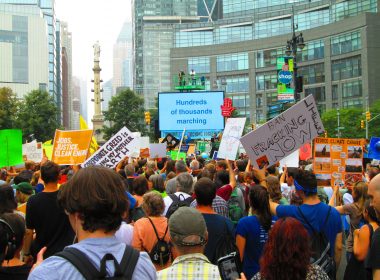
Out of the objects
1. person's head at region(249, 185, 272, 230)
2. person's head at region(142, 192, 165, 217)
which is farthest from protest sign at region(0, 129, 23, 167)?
person's head at region(249, 185, 272, 230)

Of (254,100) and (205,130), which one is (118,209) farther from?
(254,100)

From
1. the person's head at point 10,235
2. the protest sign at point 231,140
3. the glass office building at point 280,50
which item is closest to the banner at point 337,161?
the protest sign at point 231,140

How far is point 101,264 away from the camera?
2.39m

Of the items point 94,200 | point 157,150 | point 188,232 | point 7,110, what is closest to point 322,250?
point 188,232

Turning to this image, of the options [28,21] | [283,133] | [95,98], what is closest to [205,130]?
[283,133]

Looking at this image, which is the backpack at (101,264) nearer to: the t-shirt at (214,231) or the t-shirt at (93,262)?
the t-shirt at (93,262)

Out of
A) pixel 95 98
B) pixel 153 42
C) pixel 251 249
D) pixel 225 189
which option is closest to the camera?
pixel 251 249

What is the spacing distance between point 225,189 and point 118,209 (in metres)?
4.90

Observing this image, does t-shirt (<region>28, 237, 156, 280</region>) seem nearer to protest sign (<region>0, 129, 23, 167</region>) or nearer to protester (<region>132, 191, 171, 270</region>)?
protester (<region>132, 191, 171, 270</region>)

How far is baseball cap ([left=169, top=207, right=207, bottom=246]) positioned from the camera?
345cm

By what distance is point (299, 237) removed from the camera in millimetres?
3051

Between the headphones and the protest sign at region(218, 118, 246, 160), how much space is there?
24.8 feet

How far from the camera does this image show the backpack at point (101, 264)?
2.36m

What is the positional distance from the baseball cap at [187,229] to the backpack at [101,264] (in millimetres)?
911
